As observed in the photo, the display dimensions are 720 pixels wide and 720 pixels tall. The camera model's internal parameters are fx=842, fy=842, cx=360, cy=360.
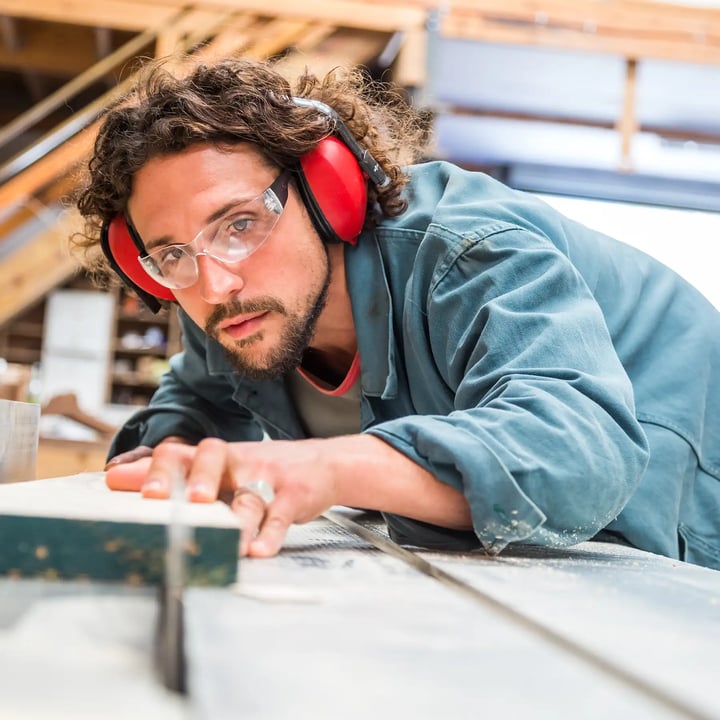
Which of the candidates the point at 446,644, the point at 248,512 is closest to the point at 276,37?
the point at 248,512

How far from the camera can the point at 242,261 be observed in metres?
1.32

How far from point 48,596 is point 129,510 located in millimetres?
102

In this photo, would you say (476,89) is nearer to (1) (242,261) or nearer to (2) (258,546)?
(1) (242,261)

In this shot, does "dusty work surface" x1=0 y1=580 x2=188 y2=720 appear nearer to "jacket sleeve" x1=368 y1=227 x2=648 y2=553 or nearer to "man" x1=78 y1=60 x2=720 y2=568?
"man" x1=78 y1=60 x2=720 y2=568

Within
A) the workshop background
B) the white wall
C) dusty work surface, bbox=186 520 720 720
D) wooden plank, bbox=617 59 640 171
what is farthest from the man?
the white wall

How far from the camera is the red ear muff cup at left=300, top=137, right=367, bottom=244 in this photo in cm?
132

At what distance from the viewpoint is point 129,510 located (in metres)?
0.66

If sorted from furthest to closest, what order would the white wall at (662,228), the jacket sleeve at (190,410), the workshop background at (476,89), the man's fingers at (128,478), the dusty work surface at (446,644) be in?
the white wall at (662,228) → the workshop background at (476,89) → the jacket sleeve at (190,410) → the man's fingers at (128,478) → the dusty work surface at (446,644)

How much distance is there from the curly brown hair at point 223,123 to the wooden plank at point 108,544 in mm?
843

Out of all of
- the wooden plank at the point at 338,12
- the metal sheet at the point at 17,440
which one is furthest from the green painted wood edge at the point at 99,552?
the wooden plank at the point at 338,12

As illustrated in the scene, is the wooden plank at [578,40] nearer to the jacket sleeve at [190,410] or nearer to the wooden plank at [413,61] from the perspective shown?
the wooden plank at [413,61]

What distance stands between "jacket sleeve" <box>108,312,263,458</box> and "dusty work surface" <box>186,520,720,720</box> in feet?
3.28

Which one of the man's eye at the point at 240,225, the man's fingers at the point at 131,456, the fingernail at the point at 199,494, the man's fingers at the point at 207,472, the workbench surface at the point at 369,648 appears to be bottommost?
the man's fingers at the point at 131,456

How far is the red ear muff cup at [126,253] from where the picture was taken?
1.49 m
